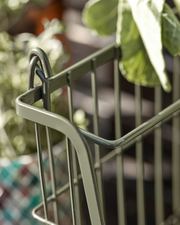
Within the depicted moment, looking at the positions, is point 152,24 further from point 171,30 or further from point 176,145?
point 176,145

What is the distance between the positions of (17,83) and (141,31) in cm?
36

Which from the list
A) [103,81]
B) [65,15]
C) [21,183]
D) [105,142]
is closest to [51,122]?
[105,142]

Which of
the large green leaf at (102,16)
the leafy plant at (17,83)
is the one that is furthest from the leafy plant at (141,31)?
the leafy plant at (17,83)

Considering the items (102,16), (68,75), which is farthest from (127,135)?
(102,16)

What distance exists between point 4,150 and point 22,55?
0.20 meters

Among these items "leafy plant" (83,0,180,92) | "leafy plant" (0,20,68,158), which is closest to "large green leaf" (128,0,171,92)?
"leafy plant" (83,0,180,92)

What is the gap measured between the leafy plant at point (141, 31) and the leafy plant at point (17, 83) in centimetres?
16

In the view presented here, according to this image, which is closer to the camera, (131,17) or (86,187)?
(86,187)

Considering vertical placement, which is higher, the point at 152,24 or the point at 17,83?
the point at 152,24

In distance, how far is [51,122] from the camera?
0.31 m

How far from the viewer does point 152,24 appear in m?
A: 0.43

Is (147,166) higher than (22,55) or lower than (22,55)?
lower

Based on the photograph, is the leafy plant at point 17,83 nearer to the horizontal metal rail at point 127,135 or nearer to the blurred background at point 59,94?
the blurred background at point 59,94

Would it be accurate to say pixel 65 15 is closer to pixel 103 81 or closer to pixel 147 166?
pixel 103 81
